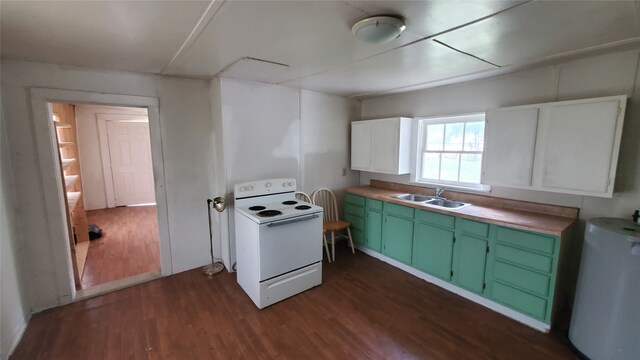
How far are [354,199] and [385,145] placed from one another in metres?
0.85

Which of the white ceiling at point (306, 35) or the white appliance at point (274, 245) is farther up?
the white ceiling at point (306, 35)

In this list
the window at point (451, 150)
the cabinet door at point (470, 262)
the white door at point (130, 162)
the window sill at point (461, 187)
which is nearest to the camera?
the cabinet door at point (470, 262)

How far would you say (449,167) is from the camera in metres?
3.24

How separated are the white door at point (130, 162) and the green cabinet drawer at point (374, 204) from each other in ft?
17.6

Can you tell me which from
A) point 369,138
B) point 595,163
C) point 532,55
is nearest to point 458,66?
point 532,55

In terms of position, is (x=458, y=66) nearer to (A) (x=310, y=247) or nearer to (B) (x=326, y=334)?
(A) (x=310, y=247)

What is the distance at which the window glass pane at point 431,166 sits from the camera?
3377 mm

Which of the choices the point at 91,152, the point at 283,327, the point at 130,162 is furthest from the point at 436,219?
the point at 91,152

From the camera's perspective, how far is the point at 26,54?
6.59 ft

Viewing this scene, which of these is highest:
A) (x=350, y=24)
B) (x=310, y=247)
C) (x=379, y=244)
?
(x=350, y=24)

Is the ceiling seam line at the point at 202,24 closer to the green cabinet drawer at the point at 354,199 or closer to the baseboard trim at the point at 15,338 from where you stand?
the baseboard trim at the point at 15,338

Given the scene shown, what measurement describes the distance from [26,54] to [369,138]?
3.41 m

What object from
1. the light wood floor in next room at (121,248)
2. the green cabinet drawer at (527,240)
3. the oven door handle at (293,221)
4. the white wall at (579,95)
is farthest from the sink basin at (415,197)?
the light wood floor in next room at (121,248)

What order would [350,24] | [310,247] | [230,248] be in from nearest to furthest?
1. [350,24]
2. [310,247]
3. [230,248]
